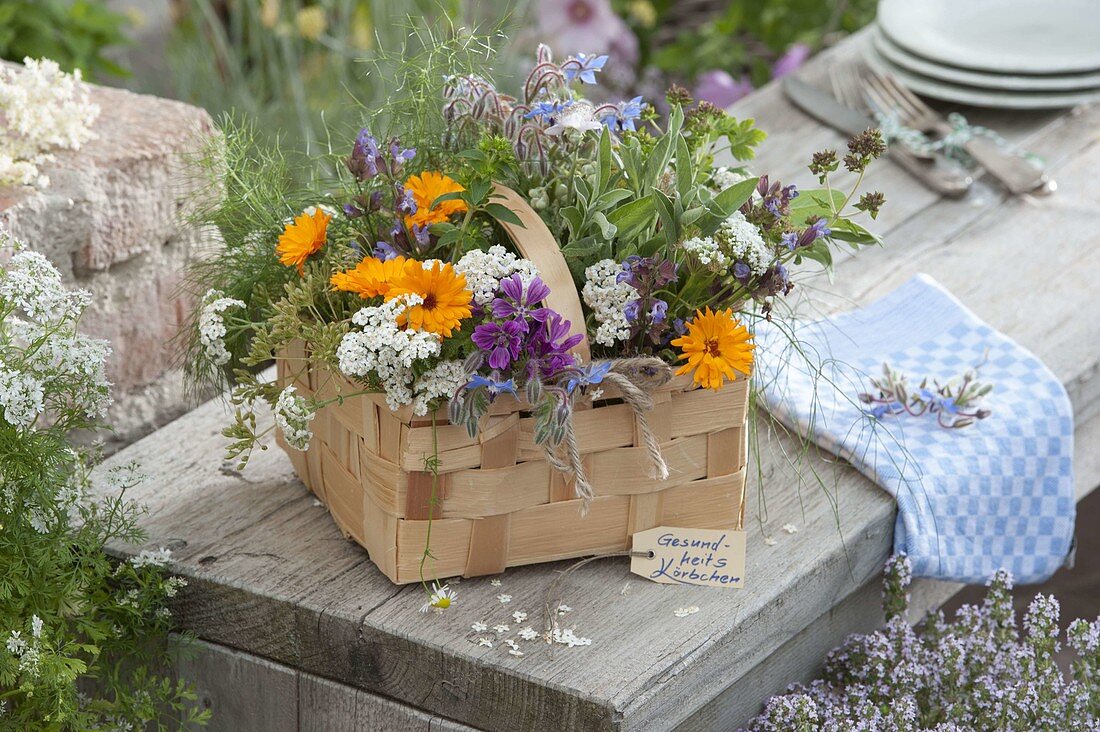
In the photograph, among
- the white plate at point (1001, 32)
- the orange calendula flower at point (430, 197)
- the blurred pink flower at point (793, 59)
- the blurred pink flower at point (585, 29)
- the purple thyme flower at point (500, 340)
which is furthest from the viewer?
the blurred pink flower at point (585, 29)

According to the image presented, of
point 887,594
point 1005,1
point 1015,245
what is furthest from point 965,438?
point 1005,1

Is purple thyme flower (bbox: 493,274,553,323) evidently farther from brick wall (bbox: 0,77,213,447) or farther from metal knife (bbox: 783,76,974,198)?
metal knife (bbox: 783,76,974,198)

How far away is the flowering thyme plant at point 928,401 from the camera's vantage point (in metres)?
1.40

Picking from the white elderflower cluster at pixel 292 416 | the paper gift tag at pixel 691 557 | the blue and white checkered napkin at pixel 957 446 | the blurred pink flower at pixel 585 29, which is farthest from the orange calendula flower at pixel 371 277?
the blurred pink flower at pixel 585 29

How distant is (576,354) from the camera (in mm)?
1010

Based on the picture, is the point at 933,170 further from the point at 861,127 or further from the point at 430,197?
the point at 430,197

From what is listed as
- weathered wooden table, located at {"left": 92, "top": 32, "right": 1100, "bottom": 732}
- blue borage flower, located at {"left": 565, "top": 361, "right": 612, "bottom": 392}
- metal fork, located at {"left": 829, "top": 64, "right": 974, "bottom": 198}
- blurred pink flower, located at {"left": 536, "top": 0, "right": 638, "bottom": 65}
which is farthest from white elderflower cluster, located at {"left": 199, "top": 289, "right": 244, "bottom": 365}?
blurred pink flower, located at {"left": 536, "top": 0, "right": 638, "bottom": 65}

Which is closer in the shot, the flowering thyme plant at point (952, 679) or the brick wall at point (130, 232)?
the flowering thyme plant at point (952, 679)

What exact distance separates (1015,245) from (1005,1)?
0.62 meters

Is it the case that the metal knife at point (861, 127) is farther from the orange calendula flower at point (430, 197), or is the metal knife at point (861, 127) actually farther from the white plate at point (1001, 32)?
the orange calendula flower at point (430, 197)

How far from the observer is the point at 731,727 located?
1.24 meters

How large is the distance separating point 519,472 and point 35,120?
762mm

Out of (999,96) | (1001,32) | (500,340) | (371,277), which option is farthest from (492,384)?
(1001,32)

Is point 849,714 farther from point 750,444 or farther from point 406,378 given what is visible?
point 406,378
